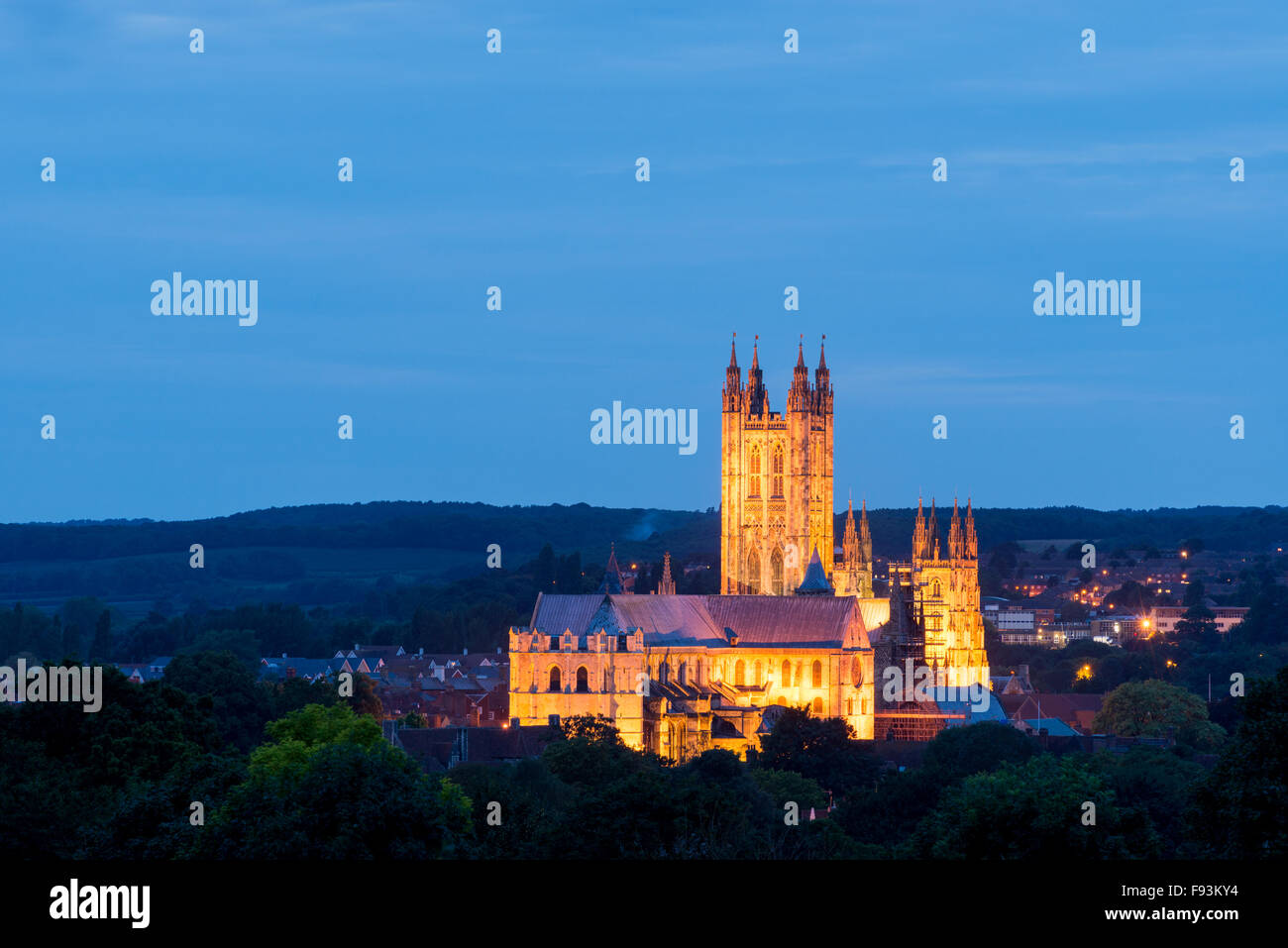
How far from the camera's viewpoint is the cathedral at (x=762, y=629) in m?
126

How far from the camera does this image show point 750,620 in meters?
142

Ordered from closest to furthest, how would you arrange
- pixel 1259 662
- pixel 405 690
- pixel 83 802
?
pixel 83 802 < pixel 405 690 < pixel 1259 662

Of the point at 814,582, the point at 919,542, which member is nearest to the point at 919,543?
the point at 919,542

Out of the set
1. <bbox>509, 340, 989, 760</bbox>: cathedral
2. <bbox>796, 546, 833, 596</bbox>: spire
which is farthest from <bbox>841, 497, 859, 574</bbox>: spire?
<bbox>796, 546, 833, 596</bbox>: spire

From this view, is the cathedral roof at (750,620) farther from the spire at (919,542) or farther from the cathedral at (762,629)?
the spire at (919,542)

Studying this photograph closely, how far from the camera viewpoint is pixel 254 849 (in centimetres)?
4650

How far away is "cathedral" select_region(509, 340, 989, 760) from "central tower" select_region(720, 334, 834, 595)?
4.1 inches

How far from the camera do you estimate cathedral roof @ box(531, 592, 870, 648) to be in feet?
441

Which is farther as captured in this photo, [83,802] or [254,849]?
[83,802]

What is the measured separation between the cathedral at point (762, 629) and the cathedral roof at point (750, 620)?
112mm

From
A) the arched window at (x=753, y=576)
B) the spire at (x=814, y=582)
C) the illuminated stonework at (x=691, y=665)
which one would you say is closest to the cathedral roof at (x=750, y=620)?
the illuminated stonework at (x=691, y=665)
